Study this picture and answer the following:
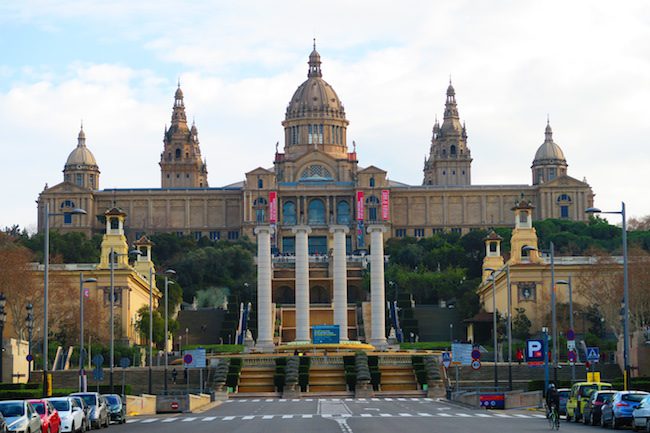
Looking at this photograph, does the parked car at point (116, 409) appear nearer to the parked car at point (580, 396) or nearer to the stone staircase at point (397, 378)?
the parked car at point (580, 396)

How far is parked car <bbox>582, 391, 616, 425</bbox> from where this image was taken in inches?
2031

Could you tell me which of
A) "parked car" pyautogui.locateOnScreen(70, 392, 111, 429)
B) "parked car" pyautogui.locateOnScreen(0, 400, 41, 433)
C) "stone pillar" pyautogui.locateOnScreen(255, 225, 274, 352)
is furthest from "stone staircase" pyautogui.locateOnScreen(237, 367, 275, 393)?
"parked car" pyautogui.locateOnScreen(0, 400, 41, 433)

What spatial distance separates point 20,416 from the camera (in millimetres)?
42062

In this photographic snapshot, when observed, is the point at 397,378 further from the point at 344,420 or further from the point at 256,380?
the point at 344,420

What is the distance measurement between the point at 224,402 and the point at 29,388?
724 inches

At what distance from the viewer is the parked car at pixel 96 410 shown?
5419 cm

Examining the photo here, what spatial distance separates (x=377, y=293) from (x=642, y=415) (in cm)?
7789

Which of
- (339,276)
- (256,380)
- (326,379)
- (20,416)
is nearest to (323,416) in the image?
(20,416)

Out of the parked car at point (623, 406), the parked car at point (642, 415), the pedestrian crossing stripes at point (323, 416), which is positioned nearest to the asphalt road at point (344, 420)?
→ the pedestrian crossing stripes at point (323, 416)

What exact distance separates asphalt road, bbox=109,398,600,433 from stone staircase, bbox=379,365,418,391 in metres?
16.9

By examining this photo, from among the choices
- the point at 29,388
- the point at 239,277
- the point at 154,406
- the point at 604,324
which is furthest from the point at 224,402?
the point at 239,277

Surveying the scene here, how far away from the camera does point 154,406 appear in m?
71.2

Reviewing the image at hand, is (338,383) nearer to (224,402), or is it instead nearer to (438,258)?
(224,402)

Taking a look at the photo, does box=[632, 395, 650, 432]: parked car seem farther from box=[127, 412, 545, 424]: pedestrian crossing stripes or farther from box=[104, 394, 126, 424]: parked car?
box=[104, 394, 126, 424]: parked car
